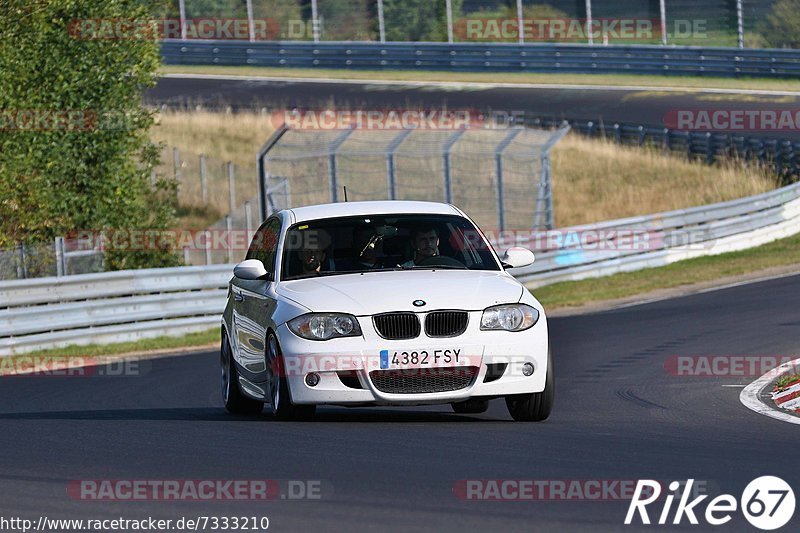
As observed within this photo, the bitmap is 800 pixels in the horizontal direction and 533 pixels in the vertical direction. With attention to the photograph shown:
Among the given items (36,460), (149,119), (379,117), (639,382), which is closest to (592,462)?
(36,460)

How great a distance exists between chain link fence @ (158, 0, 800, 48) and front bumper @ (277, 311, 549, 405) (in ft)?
122

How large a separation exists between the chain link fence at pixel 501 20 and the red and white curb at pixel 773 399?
33949 millimetres

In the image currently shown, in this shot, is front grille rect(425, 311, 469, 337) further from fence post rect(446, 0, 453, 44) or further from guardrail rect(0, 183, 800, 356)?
fence post rect(446, 0, 453, 44)

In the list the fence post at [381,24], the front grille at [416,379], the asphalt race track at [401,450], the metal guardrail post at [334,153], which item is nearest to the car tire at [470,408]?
the asphalt race track at [401,450]

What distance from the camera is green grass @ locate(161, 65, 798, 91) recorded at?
151ft

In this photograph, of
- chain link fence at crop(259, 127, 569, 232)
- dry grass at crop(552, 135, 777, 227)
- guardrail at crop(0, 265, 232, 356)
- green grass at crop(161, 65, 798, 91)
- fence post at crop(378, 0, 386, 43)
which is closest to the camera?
guardrail at crop(0, 265, 232, 356)

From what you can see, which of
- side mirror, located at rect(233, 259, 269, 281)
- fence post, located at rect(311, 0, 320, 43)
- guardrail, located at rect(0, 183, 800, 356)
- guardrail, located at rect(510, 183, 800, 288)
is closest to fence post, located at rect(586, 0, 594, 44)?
fence post, located at rect(311, 0, 320, 43)

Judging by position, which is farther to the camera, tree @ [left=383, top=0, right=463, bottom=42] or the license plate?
tree @ [left=383, top=0, right=463, bottom=42]

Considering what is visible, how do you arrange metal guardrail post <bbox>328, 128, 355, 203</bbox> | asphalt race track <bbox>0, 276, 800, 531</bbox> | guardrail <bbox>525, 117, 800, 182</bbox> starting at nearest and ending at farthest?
asphalt race track <bbox>0, 276, 800, 531</bbox> → metal guardrail post <bbox>328, 128, 355, 203</bbox> → guardrail <bbox>525, 117, 800, 182</bbox>

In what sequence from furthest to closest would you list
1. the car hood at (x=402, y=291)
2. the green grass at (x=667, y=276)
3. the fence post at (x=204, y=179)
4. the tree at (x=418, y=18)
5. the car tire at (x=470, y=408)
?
1. the tree at (x=418, y=18)
2. the fence post at (x=204, y=179)
3. the green grass at (x=667, y=276)
4. the car tire at (x=470, y=408)
5. the car hood at (x=402, y=291)

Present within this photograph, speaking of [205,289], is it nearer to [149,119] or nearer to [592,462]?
[149,119]

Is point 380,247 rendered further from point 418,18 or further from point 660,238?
point 418,18

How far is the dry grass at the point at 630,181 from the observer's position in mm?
38000

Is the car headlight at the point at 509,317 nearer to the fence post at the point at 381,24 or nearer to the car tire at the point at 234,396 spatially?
the car tire at the point at 234,396
